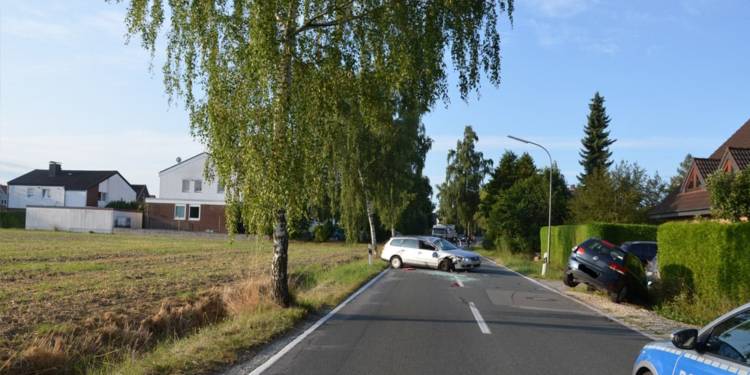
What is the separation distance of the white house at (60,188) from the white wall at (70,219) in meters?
16.6

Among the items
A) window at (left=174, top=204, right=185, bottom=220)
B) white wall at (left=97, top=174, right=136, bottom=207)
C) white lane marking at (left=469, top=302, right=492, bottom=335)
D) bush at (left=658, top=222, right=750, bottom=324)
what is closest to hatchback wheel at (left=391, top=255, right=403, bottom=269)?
white lane marking at (left=469, top=302, right=492, bottom=335)

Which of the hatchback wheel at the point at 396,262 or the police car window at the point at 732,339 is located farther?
the hatchback wheel at the point at 396,262

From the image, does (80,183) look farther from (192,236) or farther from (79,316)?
(79,316)

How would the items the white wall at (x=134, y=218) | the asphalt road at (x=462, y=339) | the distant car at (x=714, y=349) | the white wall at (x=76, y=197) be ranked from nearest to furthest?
the distant car at (x=714, y=349) < the asphalt road at (x=462, y=339) < the white wall at (x=134, y=218) < the white wall at (x=76, y=197)

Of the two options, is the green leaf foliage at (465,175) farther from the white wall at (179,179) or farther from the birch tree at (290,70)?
the birch tree at (290,70)

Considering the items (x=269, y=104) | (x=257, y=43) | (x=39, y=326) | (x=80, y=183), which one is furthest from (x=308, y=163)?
(x=80, y=183)

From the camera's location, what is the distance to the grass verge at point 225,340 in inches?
300

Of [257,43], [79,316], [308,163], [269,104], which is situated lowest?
[79,316]

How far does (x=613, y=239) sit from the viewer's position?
26.2m

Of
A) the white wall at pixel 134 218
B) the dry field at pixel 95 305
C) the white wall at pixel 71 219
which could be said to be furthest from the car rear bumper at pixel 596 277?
the white wall at pixel 134 218

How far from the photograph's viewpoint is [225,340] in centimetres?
919


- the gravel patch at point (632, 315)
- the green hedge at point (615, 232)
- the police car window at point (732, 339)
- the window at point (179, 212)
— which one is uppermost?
the window at point (179, 212)

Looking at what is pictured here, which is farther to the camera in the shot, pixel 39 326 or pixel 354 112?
pixel 354 112

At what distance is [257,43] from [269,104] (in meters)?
1.14
